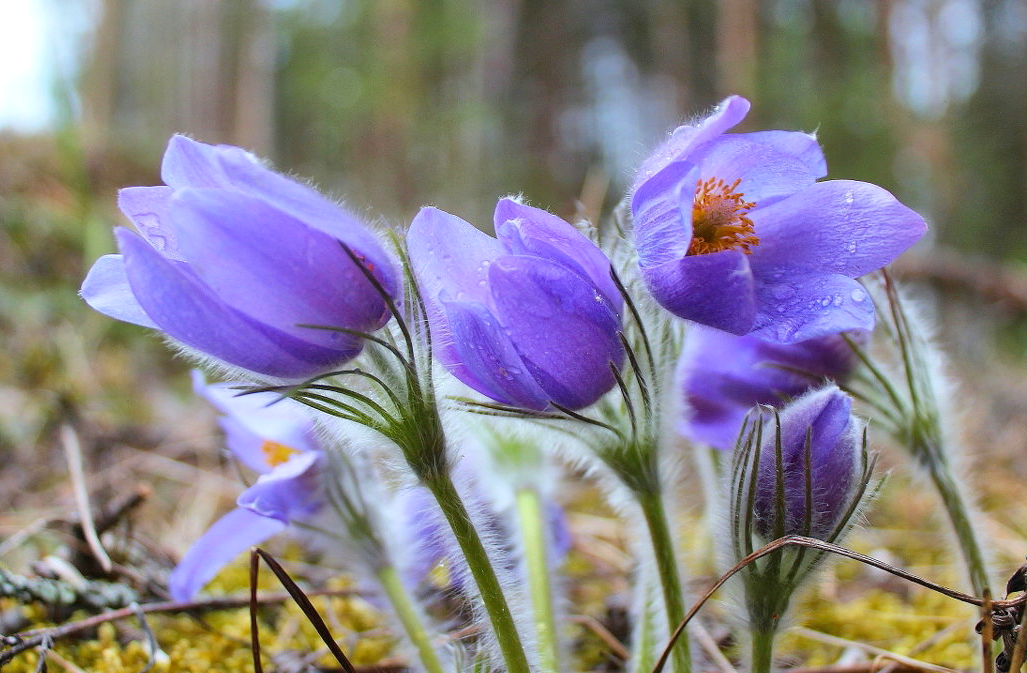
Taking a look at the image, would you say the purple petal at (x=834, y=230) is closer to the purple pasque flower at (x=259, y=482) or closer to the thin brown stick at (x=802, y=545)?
the thin brown stick at (x=802, y=545)

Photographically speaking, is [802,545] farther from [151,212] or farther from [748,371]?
[151,212]

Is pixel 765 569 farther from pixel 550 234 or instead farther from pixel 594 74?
pixel 594 74

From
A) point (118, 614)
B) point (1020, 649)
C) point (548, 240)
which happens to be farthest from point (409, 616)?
point (1020, 649)

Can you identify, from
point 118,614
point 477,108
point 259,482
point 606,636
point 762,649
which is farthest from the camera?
point 477,108

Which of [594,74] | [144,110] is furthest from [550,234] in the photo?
[144,110]

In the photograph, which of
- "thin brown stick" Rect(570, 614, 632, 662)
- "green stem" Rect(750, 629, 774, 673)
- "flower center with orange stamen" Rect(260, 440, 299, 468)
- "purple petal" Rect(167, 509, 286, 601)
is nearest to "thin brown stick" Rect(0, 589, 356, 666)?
"purple petal" Rect(167, 509, 286, 601)
